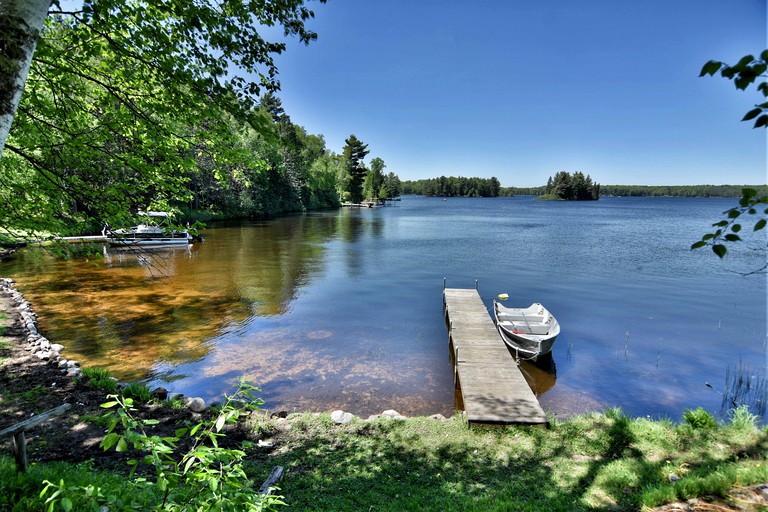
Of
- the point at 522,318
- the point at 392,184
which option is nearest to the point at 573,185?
the point at 392,184

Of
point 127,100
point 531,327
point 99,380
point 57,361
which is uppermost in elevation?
point 127,100

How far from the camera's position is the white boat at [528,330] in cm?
1310

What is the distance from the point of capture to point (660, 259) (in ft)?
110

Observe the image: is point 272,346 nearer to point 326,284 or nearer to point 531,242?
point 326,284

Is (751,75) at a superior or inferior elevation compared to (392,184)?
inferior

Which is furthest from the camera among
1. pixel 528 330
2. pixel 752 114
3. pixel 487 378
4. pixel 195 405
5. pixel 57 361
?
pixel 528 330

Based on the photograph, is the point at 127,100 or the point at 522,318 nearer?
the point at 127,100

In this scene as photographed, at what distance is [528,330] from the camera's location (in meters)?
14.7

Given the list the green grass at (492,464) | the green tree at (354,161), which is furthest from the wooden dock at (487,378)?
the green tree at (354,161)

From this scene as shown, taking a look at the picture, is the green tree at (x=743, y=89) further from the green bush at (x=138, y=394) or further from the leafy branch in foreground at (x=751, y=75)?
the green bush at (x=138, y=394)

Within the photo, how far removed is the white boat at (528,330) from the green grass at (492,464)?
4.71 m

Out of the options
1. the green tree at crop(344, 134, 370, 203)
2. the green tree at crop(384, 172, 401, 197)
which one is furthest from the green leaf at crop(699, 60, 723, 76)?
the green tree at crop(384, 172, 401, 197)

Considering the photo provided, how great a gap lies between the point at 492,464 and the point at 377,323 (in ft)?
34.3

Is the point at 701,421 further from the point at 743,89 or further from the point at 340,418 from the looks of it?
the point at 743,89
